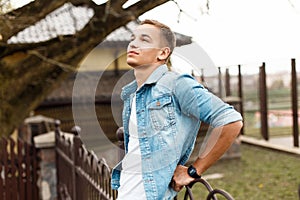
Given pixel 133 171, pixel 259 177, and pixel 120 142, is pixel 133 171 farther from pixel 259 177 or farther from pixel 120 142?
pixel 259 177

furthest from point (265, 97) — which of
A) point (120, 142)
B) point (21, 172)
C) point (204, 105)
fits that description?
point (204, 105)

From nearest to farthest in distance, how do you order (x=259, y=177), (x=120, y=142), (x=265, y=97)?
(x=120, y=142) → (x=259, y=177) → (x=265, y=97)

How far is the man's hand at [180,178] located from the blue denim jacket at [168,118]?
0.09ft

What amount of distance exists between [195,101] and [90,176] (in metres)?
1.85

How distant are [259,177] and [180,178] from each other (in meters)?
6.25

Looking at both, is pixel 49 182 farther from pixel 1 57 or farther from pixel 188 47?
pixel 188 47

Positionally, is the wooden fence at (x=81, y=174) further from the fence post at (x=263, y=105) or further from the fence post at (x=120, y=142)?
the fence post at (x=263, y=105)

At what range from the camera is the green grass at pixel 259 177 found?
20.9ft

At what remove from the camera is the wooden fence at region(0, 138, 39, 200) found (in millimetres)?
5121

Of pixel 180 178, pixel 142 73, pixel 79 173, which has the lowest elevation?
pixel 79 173

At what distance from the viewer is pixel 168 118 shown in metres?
1.56

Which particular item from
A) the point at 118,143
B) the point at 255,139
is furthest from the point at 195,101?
the point at 255,139

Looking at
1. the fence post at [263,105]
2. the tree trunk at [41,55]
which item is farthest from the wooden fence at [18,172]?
the fence post at [263,105]

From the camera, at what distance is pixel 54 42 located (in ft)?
19.7
